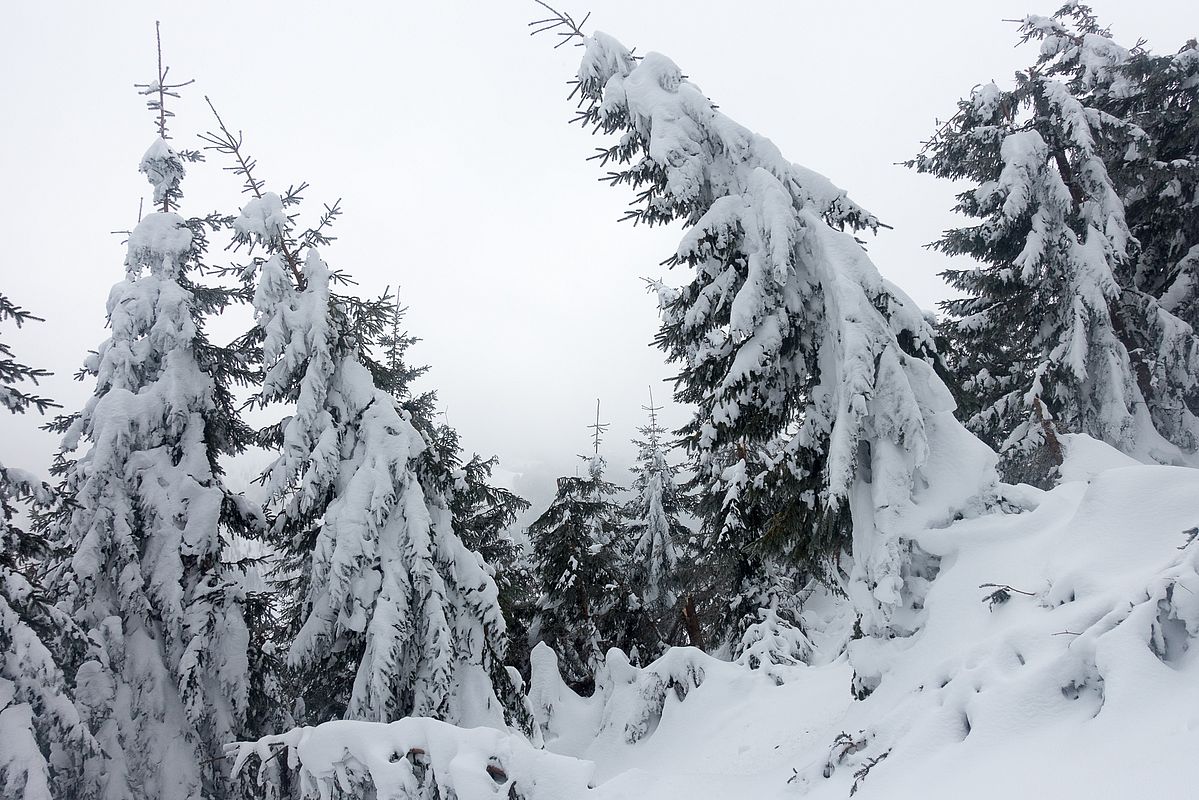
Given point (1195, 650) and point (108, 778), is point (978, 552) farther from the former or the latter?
point (108, 778)

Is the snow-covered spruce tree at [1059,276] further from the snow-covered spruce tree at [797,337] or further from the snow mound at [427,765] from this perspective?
the snow mound at [427,765]

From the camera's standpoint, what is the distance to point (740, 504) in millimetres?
14781

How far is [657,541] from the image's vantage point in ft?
64.5

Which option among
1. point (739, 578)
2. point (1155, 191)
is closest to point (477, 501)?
point (739, 578)

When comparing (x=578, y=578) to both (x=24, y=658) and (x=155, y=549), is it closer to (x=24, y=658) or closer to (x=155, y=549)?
(x=155, y=549)

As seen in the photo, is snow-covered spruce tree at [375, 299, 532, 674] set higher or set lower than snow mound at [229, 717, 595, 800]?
higher

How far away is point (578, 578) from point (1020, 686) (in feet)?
45.1

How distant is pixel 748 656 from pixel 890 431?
665cm

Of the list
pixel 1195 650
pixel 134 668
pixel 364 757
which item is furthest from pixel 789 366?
pixel 134 668

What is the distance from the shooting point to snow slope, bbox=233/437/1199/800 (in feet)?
12.0

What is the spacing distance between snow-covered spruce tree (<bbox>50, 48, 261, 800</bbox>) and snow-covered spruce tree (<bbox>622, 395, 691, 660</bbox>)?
11918 millimetres

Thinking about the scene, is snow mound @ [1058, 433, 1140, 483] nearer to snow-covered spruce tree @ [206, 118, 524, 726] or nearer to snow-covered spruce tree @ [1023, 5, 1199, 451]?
snow-covered spruce tree @ [1023, 5, 1199, 451]

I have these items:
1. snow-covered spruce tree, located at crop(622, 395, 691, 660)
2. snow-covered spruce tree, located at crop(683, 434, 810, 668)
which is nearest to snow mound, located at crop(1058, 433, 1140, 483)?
snow-covered spruce tree, located at crop(683, 434, 810, 668)

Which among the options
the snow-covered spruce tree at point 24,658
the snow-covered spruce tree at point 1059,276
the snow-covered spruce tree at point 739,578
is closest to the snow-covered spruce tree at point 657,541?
the snow-covered spruce tree at point 739,578
